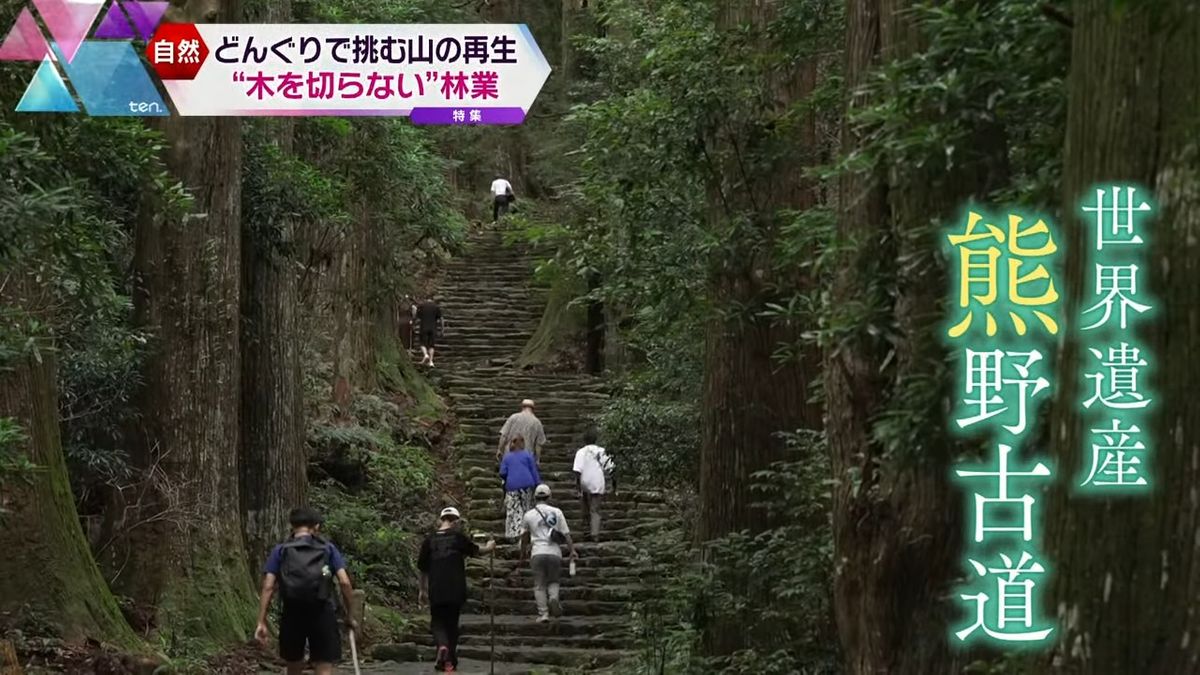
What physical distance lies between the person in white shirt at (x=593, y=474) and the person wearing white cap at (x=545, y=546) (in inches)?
110

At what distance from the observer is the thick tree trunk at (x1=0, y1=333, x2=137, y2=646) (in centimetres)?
1343

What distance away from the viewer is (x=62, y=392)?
16469mm

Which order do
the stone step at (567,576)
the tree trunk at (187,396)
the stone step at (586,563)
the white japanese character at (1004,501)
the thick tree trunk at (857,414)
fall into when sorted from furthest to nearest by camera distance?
the stone step at (586,563), the stone step at (567,576), the tree trunk at (187,396), the thick tree trunk at (857,414), the white japanese character at (1004,501)

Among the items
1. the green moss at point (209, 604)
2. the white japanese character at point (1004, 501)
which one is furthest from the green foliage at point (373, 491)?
the white japanese character at point (1004, 501)

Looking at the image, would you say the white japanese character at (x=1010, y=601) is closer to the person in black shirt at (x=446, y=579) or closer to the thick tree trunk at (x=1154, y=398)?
the thick tree trunk at (x=1154, y=398)

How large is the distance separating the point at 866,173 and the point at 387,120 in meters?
14.4

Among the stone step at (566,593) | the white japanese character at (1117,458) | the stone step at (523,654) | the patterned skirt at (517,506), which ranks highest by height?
the white japanese character at (1117,458)

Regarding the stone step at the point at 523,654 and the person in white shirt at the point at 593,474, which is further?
the person in white shirt at the point at 593,474

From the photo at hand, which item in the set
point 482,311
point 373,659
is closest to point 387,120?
point 373,659

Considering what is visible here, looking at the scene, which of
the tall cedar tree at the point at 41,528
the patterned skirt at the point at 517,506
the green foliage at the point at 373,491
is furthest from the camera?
the green foliage at the point at 373,491

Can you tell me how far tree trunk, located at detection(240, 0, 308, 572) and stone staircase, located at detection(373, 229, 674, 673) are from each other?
1686 millimetres

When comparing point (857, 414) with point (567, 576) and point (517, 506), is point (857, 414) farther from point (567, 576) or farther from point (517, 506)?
point (567, 576)

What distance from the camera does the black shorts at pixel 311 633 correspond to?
1223 cm

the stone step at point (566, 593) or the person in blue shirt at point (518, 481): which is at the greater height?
the person in blue shirt at point (518, 481)
